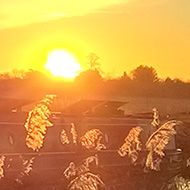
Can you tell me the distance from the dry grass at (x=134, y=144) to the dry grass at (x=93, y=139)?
65 centimetres

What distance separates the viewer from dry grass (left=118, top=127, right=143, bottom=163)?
17.6m

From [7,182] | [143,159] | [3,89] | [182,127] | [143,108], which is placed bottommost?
[7,182]

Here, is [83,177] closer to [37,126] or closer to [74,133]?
[74,133]

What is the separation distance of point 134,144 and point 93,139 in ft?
7.13

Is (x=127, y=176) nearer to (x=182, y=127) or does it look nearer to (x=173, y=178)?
(x=173, y=178)

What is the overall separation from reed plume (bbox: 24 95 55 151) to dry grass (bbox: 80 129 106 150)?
1280 millimetres

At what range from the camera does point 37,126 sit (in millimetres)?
15422

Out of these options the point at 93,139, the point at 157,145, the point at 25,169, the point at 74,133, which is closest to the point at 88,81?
the point at 157,145

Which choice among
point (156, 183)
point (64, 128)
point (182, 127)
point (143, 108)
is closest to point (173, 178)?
point (156, 183)

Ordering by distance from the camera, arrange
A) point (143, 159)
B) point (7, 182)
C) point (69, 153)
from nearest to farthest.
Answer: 1. point (7, 182)
2. point (69, 153)
3. point (143, 159)

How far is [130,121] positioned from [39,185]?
3.69 m

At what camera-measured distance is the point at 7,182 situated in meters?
14.1

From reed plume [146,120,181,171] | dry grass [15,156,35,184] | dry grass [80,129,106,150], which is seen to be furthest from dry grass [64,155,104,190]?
reed plume [146,120,181,171]

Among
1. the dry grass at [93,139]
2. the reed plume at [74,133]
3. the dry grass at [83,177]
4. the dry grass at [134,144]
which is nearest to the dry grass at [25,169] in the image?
the dry grass at [83,177]
